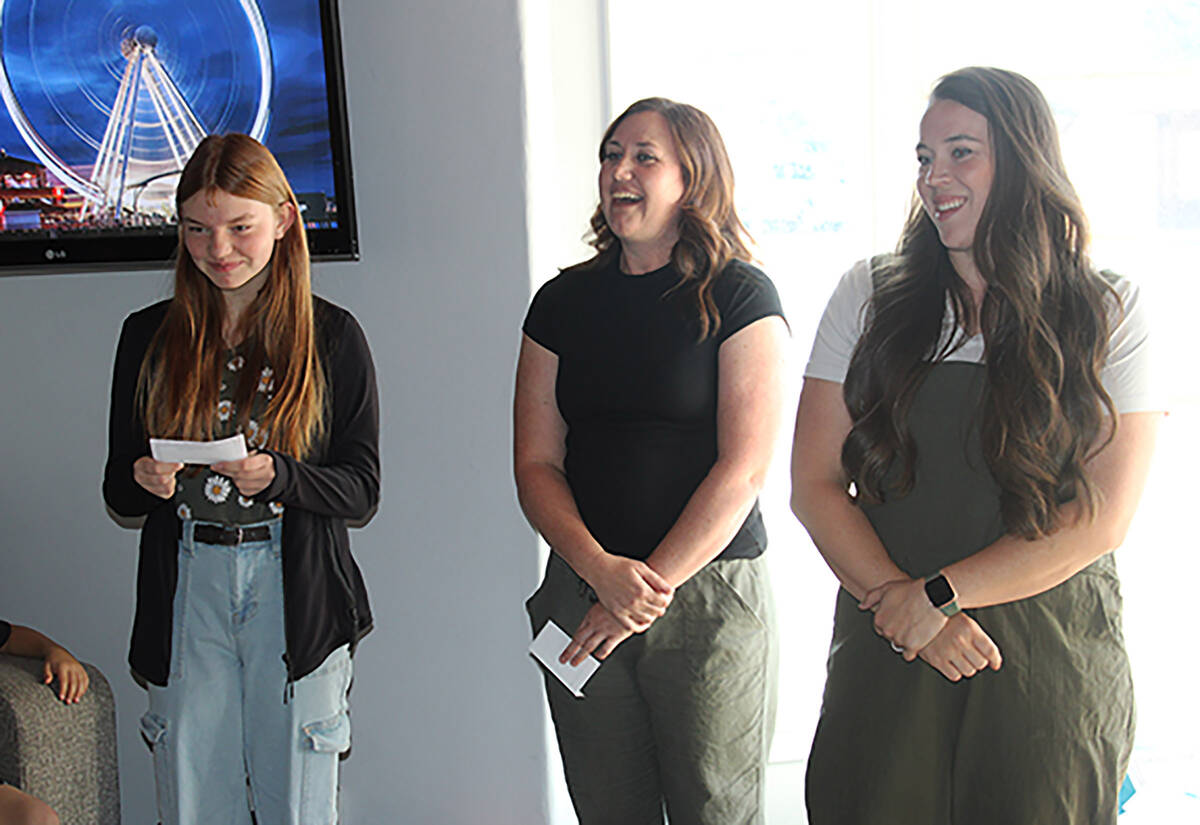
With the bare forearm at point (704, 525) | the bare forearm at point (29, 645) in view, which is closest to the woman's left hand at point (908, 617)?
the bare forearm at point (704, 525)

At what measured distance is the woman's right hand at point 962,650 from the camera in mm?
1508

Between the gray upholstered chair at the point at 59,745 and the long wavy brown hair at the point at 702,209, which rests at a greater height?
the long wavy brown hair at the point at 702,209

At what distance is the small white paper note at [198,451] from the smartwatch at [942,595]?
1.15 meters

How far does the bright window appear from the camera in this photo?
249 centimetres

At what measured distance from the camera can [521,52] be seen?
2.36m

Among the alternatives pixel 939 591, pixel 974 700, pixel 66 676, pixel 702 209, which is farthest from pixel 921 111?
pixel 66 676

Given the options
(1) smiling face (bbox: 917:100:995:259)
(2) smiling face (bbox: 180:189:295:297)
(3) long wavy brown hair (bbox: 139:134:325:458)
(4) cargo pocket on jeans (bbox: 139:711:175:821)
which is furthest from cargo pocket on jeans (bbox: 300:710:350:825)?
(1) smiling face (bbox: 917:100:995:259)

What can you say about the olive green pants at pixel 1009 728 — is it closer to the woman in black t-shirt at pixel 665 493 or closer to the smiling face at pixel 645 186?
the woman in black t-shirt at pixel 665 493

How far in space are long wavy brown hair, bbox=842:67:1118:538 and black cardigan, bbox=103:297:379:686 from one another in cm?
95

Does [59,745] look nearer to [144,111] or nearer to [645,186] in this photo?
[144,111]

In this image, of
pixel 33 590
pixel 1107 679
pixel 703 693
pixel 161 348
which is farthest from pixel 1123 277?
pixel 33 590

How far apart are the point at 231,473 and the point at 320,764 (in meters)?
0.59

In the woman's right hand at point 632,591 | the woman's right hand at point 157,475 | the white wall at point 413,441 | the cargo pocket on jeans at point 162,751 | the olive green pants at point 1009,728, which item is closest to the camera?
the olive green pants at point 1009,728

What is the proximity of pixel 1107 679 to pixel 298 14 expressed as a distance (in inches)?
81.2
